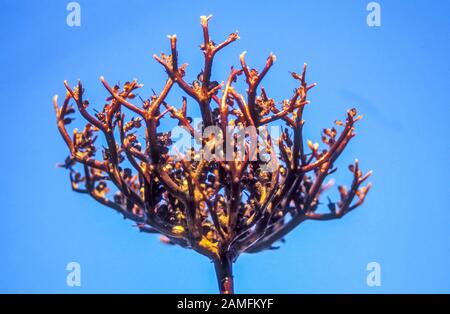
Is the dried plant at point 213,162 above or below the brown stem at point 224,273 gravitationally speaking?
above

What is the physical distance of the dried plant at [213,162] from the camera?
4.47 meters

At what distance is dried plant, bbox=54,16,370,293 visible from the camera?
4.47m

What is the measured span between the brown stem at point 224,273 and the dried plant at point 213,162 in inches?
0.4

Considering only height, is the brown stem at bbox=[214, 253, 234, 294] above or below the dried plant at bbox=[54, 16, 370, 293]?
below

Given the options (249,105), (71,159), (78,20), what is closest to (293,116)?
(249,105)

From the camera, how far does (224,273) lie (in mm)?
4652

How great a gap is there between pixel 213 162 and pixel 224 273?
1.16 metres

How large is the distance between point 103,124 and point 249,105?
152 cm

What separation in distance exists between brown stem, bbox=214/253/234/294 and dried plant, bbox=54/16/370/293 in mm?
10

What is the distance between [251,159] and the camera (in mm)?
4496

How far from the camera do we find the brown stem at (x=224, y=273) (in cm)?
458

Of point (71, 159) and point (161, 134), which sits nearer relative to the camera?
point (161, 134)

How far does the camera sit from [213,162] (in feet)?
15.1
